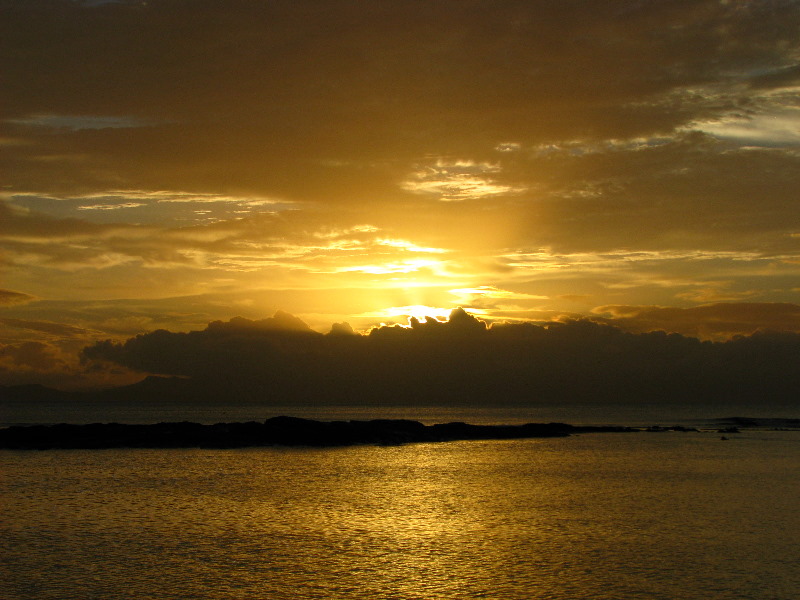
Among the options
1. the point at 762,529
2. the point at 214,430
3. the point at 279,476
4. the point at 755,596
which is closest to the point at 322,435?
the point at 214,430

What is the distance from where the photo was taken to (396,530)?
34031 millimetres

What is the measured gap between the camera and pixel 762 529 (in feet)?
113

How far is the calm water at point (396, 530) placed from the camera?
24.9 meters

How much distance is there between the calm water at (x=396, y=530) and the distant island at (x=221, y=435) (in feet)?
51.9

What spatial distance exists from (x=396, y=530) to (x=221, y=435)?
56261 mm

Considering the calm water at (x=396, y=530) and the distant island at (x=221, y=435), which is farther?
the distant island at (x=221, y=435)

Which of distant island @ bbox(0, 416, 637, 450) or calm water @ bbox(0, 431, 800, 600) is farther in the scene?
distant island @ bbox(0, 416, 637, 450)

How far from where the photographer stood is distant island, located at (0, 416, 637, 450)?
263 ft

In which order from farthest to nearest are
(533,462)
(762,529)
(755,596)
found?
(533,462), (762,529), (755,596)

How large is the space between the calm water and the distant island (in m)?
15.8

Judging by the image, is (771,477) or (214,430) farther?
(214,430)

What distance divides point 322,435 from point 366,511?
4928 centimetres

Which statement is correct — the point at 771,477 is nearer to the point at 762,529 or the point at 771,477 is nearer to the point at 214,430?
the point at 762,529

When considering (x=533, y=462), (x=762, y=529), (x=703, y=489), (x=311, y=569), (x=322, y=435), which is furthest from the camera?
(x=322, y=435)
